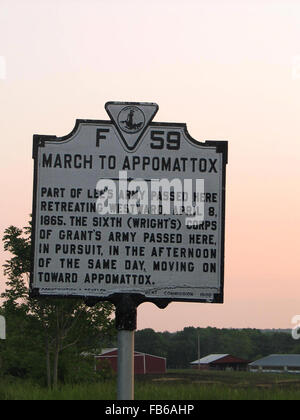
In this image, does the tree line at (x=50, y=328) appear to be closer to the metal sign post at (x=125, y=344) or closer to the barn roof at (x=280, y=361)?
the metal sign post at (x=125, y=344)

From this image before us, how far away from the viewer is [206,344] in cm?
19138

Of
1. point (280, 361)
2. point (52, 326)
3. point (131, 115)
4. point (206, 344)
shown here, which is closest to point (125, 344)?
point (131, 115)

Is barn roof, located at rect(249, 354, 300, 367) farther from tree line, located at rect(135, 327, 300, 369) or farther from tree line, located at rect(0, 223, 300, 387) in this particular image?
tree line, located at rect(0, 223, 300, 387)

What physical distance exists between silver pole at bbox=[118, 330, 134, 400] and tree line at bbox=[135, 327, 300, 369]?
149689 millimetres

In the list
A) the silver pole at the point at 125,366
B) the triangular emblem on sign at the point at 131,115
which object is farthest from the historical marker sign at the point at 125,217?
the silver pole at the point at 125,366

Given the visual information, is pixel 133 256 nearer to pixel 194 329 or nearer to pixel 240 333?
pixel 194 329

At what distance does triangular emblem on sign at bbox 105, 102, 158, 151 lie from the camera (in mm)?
9016

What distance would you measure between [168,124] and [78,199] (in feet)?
4.82

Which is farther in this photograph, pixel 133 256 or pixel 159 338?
pixel 159 338

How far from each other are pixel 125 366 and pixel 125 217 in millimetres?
1840

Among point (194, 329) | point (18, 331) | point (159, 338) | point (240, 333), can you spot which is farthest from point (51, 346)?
point (240, 333)

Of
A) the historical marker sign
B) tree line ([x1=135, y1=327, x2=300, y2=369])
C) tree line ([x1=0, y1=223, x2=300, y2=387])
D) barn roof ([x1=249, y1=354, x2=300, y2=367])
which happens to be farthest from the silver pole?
tree line ([x1=135, y1=327, x2=300, y2=369])

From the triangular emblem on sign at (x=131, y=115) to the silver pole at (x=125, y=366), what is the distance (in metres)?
2.51
